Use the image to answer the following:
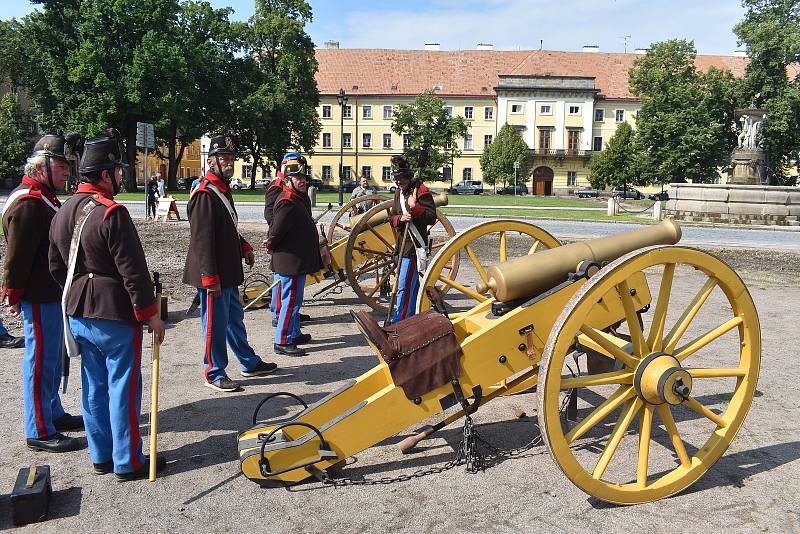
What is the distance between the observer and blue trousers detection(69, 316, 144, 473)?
11.6 feet

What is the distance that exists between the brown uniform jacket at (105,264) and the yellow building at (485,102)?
61.6 meters

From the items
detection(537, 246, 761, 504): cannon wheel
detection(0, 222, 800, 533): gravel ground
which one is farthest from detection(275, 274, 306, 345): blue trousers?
detection(537, 246, 761, 504): cannon wheel

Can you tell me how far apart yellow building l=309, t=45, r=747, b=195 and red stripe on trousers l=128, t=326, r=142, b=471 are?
61.6 m

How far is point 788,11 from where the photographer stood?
1561 inches

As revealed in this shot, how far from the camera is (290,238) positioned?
6.28 meters

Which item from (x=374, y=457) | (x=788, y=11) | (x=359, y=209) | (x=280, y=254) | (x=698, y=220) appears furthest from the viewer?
(x=788, y=11)

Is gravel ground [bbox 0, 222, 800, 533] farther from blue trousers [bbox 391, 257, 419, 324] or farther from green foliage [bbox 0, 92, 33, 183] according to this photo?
green foliage [bbox 0, 92, 33, 183]

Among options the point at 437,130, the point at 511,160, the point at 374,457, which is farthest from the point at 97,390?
the point at 511,160

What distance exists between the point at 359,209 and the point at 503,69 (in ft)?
197

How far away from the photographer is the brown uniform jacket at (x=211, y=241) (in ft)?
16.5

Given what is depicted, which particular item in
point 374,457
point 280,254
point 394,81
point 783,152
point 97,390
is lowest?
point 374,457

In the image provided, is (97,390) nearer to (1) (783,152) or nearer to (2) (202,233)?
(2) (202,233)

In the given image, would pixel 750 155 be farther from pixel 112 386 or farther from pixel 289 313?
pixel 112 386

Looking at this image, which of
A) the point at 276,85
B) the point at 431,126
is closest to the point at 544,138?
the point at 431,126
